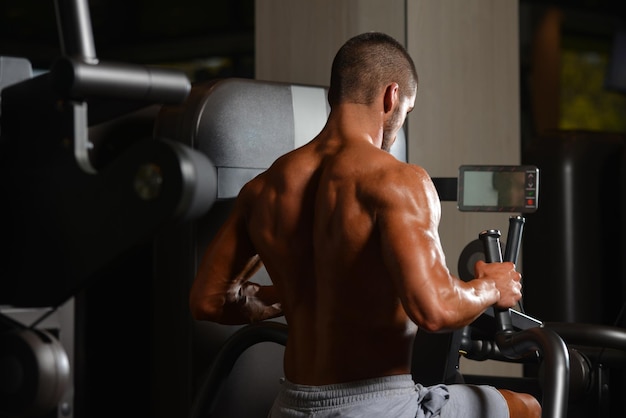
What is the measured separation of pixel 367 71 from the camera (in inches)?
76.0

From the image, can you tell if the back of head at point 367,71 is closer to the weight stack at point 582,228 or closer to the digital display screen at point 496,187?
the digital display screen at point 496,187

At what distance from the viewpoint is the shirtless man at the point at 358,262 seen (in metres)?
1.66

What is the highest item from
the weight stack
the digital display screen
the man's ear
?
the man's ear

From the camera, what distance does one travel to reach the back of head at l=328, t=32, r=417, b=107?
6.32 feet

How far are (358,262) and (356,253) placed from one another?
18 mm

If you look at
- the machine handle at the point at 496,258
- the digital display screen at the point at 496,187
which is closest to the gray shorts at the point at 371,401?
the machine handle at the point at 496,258

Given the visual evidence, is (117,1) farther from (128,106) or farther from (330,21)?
(128,106)

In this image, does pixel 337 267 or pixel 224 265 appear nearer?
pixel 337 267

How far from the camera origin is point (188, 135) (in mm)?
2285

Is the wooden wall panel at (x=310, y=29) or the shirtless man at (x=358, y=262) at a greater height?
the wooden wall panel at (x=310, y=29)

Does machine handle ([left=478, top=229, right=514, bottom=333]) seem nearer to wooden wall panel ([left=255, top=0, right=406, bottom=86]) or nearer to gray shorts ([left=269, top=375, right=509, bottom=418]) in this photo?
gray shorts ([left=269, top=375, right=509, bottom=418])

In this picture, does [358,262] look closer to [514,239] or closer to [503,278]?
[503,278]

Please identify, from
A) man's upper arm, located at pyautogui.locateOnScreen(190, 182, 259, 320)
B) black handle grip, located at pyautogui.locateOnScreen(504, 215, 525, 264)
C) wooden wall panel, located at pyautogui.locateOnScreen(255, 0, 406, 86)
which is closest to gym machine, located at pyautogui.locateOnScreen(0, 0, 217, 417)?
man's upper arm, located at pyautogui.locateOnScreen(190, 182, 259, 320)

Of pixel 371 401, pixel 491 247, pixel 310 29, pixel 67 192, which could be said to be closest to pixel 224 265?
pixel 371 401
